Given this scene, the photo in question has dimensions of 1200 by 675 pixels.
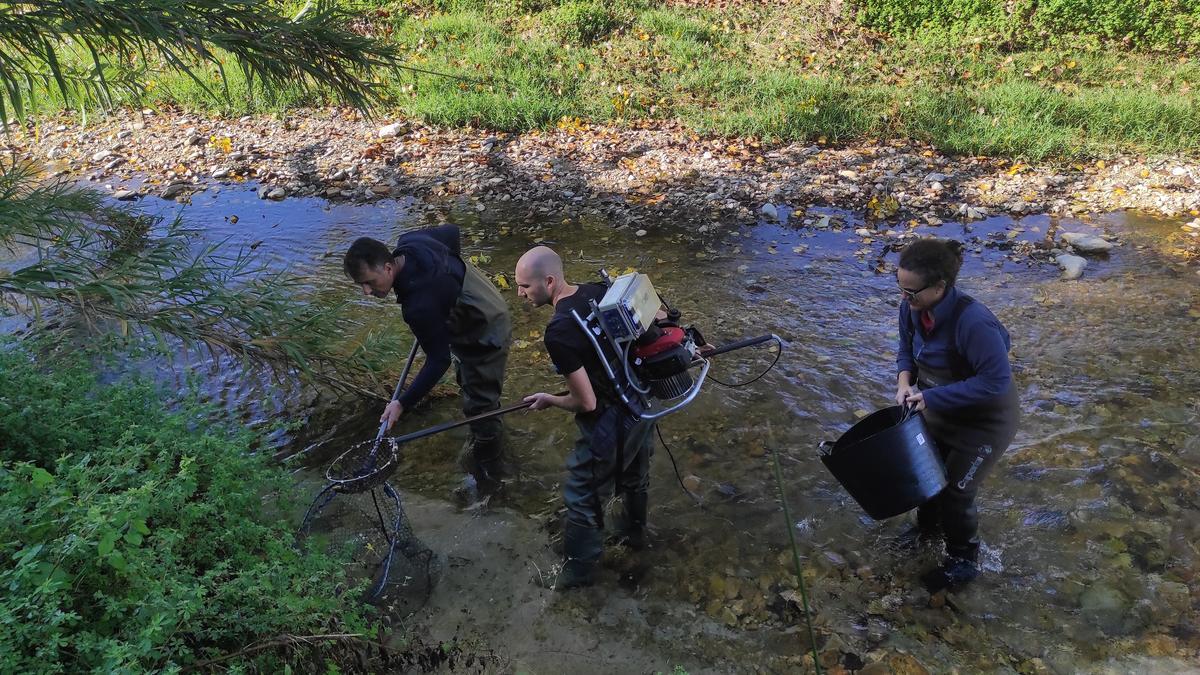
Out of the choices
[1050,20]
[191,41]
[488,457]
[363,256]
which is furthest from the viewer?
[1050,20]

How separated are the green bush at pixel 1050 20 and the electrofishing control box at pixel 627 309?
11.3 meters

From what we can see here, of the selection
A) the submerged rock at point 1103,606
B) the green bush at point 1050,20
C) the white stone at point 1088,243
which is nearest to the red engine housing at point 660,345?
the submerged rock at point 1103,606

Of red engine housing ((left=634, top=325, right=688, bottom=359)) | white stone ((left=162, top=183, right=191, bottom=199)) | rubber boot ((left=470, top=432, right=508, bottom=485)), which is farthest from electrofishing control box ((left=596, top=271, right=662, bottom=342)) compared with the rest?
white stone ((left=162, top=183, right=191, bottom=199))

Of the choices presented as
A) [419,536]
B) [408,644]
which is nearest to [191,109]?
[419,536]

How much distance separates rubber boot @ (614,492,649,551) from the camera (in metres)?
3.83

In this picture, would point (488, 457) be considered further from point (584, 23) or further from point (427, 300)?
point (584, 23)

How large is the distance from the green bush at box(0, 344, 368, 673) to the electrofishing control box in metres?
1.56

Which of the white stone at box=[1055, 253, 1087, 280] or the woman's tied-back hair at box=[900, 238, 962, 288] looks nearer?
the woman's tied-back hair at box=[900, 238, 962, 288]

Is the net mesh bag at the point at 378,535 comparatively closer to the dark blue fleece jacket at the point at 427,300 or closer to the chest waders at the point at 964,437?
the dark blue fleece jacket at the point at 427,300

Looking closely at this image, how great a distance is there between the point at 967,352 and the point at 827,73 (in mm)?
9431

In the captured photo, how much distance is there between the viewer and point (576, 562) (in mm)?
3668

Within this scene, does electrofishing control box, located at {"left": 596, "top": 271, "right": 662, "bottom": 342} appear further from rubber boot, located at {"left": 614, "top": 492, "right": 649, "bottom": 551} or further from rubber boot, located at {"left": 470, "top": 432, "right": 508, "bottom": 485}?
rubber boot, located at {"left": 470, "top": 432, "right": 508, "bottom": 485}

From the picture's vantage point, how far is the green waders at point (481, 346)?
406 cm

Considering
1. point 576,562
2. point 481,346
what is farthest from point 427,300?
point 576,562
